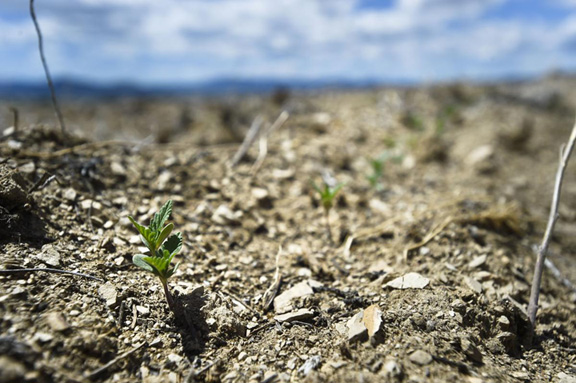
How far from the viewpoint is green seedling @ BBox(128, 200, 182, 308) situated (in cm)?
158

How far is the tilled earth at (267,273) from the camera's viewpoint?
1.46 m

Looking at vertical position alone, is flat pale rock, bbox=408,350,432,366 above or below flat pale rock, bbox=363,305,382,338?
below

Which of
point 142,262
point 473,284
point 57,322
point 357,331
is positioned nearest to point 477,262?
point 473,284

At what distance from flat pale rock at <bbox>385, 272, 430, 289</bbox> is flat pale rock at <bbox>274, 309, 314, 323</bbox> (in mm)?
487

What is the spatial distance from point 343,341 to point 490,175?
3584 mm

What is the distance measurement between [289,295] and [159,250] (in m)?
0.74

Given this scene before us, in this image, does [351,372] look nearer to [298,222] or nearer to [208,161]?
[298,222]

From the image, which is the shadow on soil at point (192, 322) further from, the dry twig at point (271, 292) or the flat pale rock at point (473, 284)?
the flat pale rock at point (473, 284)

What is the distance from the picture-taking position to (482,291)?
2.01m

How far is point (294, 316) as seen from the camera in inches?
71.3

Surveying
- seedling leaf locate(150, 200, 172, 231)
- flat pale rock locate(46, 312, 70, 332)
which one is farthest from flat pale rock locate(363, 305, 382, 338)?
flat pale rock locate(46, 312, 70, 332)

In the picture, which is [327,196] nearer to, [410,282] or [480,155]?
[410,282]

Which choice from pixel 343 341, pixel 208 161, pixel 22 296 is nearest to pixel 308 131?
pixel 208 161

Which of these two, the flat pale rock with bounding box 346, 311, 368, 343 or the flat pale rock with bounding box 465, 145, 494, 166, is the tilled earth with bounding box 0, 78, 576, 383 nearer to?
the flat pale rock with bounding box 346, 311, 368, 343
